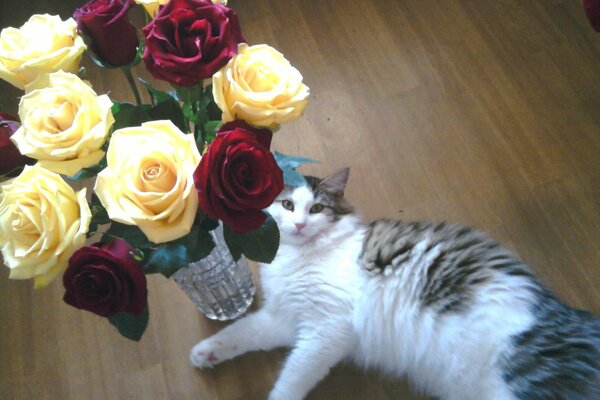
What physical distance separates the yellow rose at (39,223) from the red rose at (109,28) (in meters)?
0.18

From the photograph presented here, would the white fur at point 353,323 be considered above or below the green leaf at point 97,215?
below

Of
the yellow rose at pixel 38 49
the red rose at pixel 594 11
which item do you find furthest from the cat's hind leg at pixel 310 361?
the red rose at pixel 594 11

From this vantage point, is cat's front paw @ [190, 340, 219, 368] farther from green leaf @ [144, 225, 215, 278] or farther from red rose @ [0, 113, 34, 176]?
red rose @ [0, 113, 34, 176]

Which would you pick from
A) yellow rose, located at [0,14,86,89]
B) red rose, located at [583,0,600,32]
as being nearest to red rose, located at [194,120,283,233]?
yellow rose, located at [0,14,86,89]

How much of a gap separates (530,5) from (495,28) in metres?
0.17

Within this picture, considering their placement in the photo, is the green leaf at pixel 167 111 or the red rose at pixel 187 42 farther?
the green leaf at pixel 167 111

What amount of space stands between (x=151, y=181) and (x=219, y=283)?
62 centimetres

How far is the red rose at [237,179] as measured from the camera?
55cm

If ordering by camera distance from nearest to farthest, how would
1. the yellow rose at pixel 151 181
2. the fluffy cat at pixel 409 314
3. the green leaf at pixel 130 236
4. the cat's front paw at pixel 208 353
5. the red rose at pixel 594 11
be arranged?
1. the yellow rose at pixel 151 181
2. the green leaf at pixel 130 236
3. the fluffy cat at pixel 409 314
4. the red rose at pixel 594 11
5. the cat's front paw at pixel 208 353

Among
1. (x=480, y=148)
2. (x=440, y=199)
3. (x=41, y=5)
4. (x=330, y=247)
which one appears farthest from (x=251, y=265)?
(x=41, y=5)

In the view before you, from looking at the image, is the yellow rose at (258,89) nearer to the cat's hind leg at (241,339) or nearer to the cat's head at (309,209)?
the cat's head at (309,209)

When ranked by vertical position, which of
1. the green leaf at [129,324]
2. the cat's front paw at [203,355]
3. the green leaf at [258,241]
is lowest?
the cat's front paw at [203,355]

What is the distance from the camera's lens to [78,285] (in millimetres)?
575

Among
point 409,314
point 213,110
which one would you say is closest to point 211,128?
point 213,110
